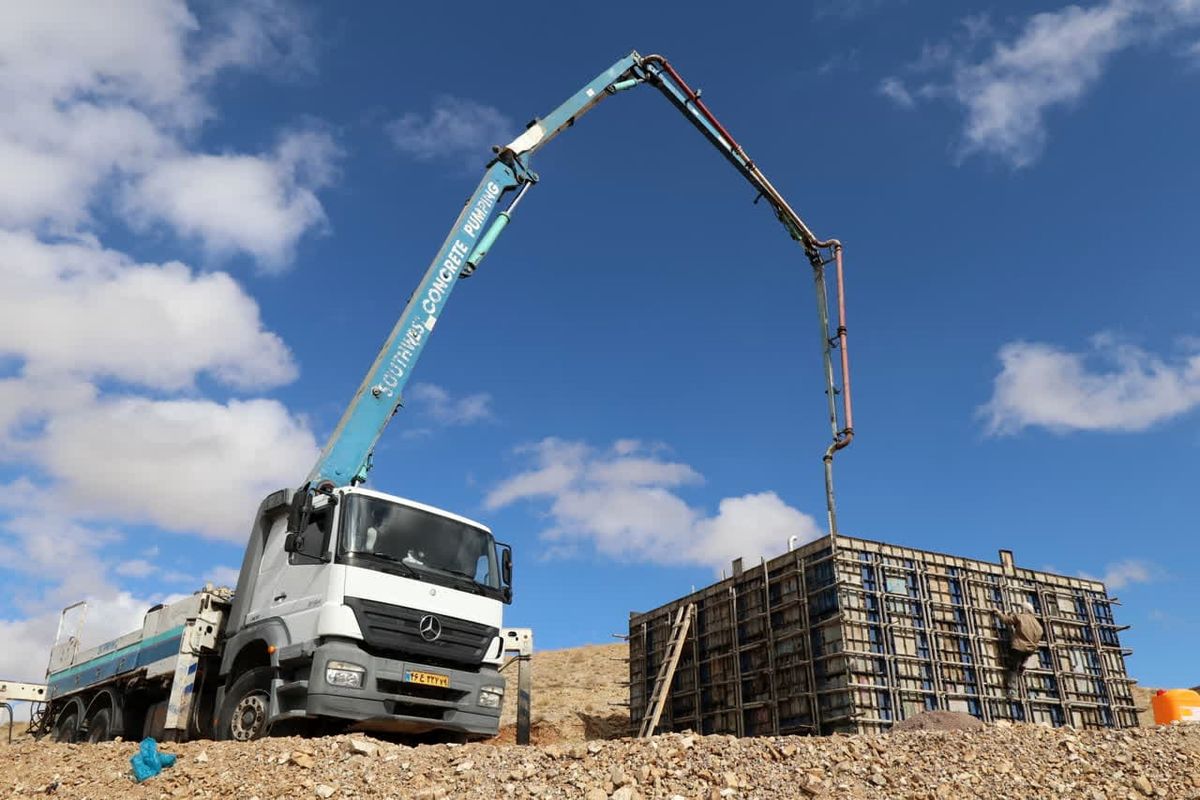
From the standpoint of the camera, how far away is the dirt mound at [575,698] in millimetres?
25609

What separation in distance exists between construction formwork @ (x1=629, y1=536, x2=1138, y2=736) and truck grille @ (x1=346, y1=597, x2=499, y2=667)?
29.2 feet

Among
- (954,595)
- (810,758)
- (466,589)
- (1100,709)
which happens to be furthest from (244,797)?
(1100,709)

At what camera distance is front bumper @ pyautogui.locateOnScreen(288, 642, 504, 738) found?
9.40 meters

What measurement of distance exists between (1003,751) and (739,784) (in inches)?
118

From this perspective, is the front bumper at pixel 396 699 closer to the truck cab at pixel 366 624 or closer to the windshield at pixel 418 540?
the truck cab at pixel 366 624

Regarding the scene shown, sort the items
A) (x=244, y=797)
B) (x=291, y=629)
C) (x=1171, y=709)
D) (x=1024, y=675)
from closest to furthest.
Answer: (x=244, y=797) < (x=291, y=629) < (x=1171, y=709) < (x=1024, y=675)

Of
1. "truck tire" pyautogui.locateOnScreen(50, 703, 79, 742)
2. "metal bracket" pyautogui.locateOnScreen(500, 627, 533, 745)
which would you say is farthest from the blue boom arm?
"truck tire" pyautogui.locateOnScreen(50, 703, 79, 742)

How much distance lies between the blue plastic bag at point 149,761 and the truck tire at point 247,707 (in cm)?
126

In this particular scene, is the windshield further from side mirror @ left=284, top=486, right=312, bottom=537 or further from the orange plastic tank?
the orange plastic tank

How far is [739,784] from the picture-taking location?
23.3ft

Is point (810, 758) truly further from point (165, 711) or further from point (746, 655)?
point (746, 655)

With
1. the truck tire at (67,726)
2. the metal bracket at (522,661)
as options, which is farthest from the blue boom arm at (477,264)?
the truck tire at (67,726)

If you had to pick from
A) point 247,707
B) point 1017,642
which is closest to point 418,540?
point 247,707

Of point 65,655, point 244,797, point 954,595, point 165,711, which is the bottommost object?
point 244,797
